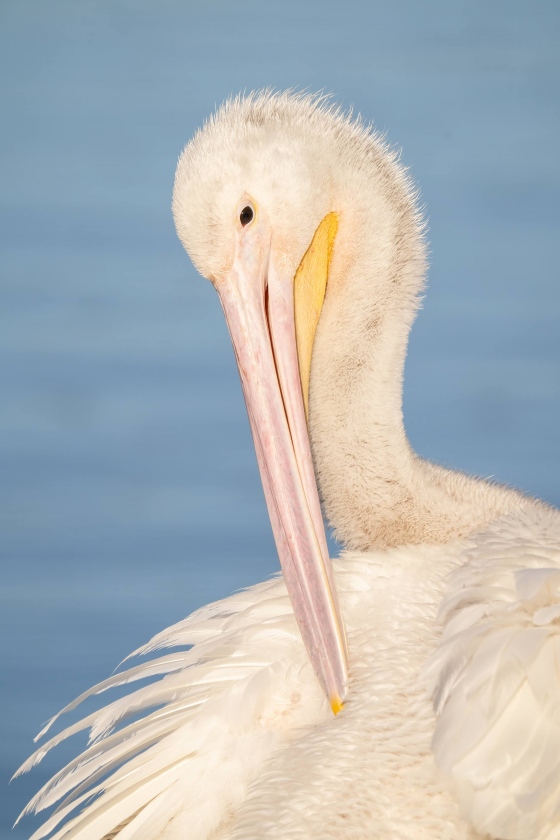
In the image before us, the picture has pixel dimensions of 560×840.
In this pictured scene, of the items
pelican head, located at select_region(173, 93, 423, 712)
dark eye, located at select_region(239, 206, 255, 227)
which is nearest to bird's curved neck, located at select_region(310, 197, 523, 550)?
pelican head, located at select_region(173, 93, 423, 712)

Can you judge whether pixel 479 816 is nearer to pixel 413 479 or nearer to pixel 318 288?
pixel 413 479

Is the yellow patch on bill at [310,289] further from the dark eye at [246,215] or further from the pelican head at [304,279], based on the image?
the dark eye at [246,215]

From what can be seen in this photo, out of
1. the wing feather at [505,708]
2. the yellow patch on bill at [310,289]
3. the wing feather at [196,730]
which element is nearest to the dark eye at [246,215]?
the yellow patch on bill at [310,289]

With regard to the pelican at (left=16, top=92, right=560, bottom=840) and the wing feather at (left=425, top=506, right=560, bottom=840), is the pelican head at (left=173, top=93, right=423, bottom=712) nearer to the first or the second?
the pelican at (left=16, top=92, right=560, bottom=840)

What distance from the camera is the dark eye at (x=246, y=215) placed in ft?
8.02

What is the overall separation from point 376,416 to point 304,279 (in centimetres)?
32

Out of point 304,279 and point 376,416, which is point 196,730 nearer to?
point 376,416

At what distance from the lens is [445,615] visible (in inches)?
84.7

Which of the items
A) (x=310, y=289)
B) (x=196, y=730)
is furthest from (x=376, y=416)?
(x=196, y=730)

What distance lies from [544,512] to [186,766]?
844 mm

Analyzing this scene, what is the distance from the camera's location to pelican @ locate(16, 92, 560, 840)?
6.39ft

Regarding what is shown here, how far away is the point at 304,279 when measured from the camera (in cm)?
260

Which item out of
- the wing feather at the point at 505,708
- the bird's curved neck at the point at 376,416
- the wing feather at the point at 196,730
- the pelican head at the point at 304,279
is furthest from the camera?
the bird's curved neck at the point at 376,416

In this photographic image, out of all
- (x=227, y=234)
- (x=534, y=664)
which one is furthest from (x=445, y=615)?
(x=227, y=234)
